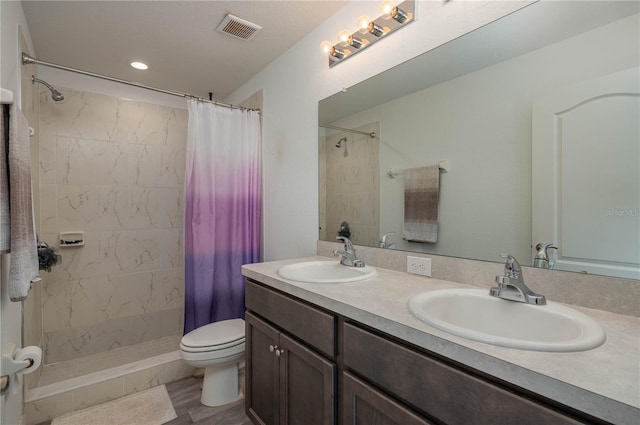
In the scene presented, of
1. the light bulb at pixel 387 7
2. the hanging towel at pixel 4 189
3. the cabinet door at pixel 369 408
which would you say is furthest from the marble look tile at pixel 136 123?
the cabinet door at pixel 369 408

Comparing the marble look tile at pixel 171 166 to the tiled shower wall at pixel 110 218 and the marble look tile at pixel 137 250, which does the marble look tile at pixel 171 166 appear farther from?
the marble look tile at pixel 137 250

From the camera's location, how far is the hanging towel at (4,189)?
974mm

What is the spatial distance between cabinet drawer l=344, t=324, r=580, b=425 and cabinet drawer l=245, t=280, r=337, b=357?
11 centimetres

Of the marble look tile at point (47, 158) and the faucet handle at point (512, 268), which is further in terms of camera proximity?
the marble look tile at point (47, 158)

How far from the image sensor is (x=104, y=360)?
93.4 inches

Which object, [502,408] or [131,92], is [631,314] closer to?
[502,408]

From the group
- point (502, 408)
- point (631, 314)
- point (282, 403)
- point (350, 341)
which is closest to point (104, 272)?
point (282, 403)

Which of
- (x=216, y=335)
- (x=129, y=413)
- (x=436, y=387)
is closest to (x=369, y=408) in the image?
(x=436, y=387)

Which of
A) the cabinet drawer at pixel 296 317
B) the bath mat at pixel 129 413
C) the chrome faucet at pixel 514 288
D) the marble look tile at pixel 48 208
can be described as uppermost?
the marble look tile at pixel 48 208

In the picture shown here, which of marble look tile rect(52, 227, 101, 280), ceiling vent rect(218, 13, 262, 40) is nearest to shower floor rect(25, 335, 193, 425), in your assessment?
marble look tile rect(52, 227, 101, 280)

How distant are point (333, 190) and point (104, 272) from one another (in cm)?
222

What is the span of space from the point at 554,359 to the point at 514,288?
39 centimetres

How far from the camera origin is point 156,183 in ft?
9.33

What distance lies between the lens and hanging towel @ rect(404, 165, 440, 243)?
1.38 metres
